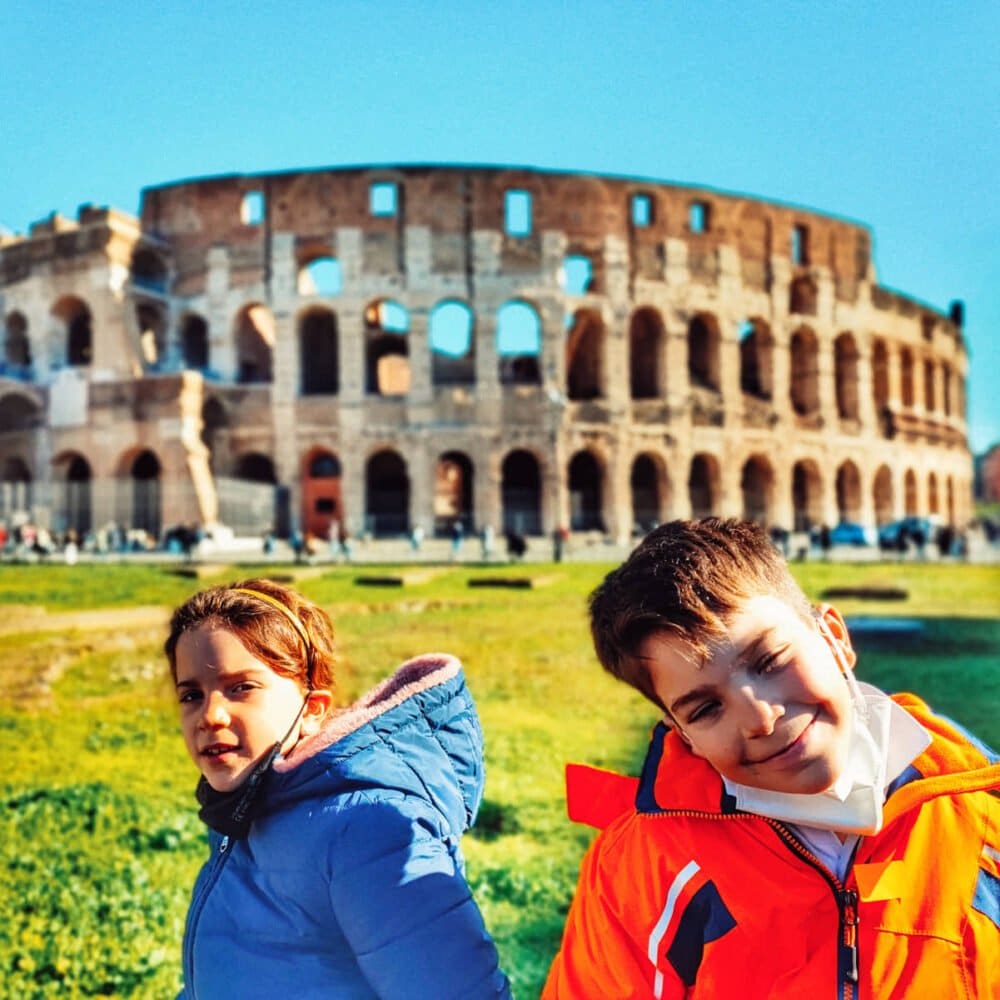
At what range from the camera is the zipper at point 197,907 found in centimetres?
163

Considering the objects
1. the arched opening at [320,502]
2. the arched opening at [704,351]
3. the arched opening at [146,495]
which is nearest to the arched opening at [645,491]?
the arched opening at [704,351]

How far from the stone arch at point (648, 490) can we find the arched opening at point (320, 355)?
11.2m

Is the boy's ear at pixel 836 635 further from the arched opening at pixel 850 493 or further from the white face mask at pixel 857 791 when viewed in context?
the arched opening at pixel 850 493

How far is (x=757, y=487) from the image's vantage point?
99.8 feet

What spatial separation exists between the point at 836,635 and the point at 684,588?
37 cm

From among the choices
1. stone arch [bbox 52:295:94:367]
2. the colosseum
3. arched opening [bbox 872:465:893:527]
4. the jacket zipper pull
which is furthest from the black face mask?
arched opening [bbox 872:465:893:527]

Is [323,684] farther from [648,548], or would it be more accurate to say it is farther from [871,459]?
[871,459]

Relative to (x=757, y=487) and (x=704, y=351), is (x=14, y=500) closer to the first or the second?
(x=704, y=351)

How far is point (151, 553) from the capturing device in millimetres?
9789

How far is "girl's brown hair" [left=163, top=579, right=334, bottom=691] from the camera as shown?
1692 millimetres

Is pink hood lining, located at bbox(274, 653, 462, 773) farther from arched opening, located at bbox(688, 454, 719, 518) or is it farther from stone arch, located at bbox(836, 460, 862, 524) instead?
stone arch, located at bbox(836, 460, 862, 524)

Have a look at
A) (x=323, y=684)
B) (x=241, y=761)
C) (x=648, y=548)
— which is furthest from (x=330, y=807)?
(x=648, y=548)

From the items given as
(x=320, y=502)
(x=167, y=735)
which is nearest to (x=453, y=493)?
(x=320, y=502)

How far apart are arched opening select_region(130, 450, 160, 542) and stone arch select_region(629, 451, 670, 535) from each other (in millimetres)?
14571
